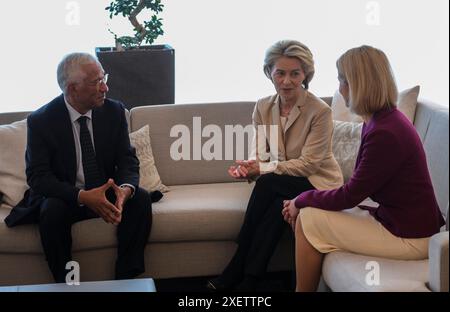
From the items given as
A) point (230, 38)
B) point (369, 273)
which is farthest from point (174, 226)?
point (230, 38)

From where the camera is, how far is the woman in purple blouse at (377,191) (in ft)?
8.39

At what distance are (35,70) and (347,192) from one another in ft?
8.86

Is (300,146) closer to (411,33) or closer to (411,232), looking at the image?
(411,232)

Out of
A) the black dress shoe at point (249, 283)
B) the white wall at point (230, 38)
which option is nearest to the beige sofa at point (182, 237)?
the black dress shoe at point (249, 283)

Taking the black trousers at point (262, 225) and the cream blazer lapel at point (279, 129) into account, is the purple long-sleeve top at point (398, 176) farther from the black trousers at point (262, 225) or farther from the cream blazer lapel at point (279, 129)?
the cream blazer lapel at point (279, 129)

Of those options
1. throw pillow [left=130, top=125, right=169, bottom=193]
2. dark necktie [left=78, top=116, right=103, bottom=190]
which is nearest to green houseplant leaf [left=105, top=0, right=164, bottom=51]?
throw pillow [left=130, top=125, right=169, bottom=193]

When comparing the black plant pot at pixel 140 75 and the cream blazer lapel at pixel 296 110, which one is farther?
the black plant pot at pixel 140 75

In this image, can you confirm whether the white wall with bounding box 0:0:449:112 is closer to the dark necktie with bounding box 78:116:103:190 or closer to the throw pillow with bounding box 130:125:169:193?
the throw pillow with bounding box 130:125:169:193

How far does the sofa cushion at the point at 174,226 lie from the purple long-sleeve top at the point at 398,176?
30.7 inches

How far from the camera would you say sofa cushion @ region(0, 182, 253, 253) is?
3084 mm

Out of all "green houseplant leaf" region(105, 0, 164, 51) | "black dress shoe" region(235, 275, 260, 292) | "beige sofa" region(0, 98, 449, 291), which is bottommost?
"black dress shoe" region(235, 275, 260, 292)

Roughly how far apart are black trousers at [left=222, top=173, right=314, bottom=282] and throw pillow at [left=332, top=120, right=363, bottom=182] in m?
0.35

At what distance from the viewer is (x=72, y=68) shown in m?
3.15

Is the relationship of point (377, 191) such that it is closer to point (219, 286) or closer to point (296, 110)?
point (296, 110)
